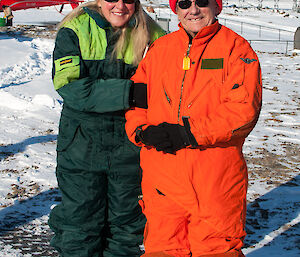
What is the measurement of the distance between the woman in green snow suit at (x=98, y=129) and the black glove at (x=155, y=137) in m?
0.31

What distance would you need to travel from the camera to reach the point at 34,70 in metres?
11.3

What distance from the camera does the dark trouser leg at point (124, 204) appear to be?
285 centimetres

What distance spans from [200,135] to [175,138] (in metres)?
0.12

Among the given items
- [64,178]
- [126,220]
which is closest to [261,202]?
[126,220]

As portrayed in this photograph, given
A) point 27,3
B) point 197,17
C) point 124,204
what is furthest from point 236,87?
point 27,3

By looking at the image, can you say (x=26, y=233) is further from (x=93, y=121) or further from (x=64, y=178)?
(x=93, y=121)

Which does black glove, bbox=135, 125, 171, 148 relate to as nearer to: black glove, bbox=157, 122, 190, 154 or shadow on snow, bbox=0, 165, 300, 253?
black glove, bbox=157, 122, 190, 154

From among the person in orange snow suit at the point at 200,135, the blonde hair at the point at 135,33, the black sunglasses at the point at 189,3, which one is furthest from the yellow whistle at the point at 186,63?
the blonde hair at the point at 135,33

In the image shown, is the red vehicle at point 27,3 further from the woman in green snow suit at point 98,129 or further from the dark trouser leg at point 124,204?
the dark trouser leg at point 124,204

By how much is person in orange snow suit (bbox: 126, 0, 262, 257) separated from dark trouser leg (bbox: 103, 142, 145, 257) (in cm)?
49

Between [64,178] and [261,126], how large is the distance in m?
5.27

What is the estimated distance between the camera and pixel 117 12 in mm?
2719

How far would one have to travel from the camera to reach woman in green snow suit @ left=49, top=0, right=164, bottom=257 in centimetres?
262

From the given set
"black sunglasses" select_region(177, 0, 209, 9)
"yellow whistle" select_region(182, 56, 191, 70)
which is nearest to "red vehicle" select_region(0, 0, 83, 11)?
"black sunglasses" select_region(177, 0, 209, 9)
